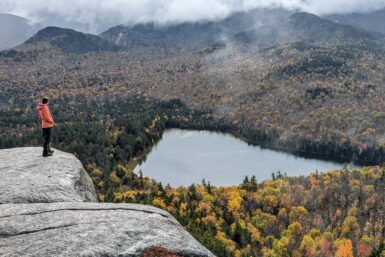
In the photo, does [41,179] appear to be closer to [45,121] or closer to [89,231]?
[45,121]

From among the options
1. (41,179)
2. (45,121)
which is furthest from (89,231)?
(45,121)

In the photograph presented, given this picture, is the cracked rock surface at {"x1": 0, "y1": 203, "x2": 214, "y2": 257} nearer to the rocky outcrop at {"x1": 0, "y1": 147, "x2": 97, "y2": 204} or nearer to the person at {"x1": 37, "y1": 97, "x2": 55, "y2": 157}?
the rocky outcrop at {"x1": 0, "y1": 147, "x2": 97, "y2": 204}

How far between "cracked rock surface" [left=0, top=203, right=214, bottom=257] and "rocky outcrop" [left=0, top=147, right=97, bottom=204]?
3.35 metres

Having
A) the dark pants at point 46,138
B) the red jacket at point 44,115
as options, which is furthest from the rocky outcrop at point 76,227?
the red jacket at point 44,115

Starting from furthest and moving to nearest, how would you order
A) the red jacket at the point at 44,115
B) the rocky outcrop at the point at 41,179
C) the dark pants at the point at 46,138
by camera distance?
the dark pants at the point at 46,138
the red jacket at the point at 44,115
the rocky outcrop at the point at 41,179

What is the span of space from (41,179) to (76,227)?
10409 mm

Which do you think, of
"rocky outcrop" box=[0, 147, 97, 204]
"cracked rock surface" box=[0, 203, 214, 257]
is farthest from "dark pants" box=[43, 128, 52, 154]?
"cracked rock surface" box=[0, 203, 214, 257]

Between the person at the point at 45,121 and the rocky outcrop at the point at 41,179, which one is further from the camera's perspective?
the person at the point at 45,121

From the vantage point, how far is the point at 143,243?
2494 centimetres

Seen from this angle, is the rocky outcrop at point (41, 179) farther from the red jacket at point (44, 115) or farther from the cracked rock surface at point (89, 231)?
the cracked rock surface at point (89, 231)

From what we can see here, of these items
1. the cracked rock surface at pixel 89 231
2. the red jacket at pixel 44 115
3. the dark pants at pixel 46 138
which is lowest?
the cracked rock surface at pixel 89 231

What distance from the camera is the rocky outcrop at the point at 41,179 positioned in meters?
32.7

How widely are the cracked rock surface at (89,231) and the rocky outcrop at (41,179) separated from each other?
3.35 m

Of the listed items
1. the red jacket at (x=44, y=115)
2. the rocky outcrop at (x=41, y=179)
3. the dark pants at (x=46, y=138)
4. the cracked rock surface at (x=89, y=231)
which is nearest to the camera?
the cracked rock surface at (x=89, y=231)
